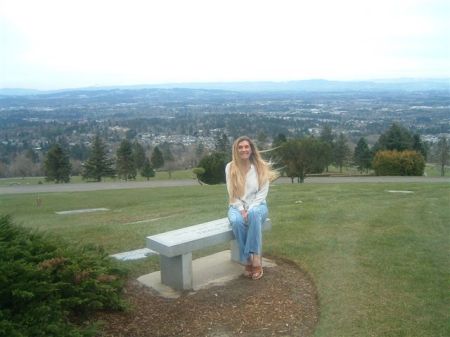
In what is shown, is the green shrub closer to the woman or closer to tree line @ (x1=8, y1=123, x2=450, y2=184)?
the woman

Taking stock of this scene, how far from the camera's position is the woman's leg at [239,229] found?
5.97 meters

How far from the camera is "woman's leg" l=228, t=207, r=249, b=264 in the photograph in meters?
5.97

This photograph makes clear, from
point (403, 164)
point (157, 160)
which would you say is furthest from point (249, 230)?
point (157, 160)

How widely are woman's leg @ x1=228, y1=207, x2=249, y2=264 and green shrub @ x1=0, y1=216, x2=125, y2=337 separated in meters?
1.49

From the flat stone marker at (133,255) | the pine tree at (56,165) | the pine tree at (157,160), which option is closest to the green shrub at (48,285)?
the flat stone marker at (133,255)

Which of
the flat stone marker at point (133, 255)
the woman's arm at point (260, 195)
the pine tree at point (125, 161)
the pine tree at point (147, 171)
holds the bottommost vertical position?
the pine tree at point (147, 171)

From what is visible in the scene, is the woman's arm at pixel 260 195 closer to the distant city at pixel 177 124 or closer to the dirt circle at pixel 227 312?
the dirt circle at pixel 227 312

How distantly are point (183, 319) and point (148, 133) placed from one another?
115 m

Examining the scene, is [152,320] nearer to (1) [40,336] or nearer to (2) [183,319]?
(2) [183,319]

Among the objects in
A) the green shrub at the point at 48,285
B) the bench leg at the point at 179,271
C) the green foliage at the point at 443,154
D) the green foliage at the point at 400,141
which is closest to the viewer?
the green shrub at the point at 48,285

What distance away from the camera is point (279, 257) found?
680cm

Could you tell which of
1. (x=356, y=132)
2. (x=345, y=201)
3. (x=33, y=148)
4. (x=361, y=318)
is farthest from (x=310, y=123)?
(x=361, y=318)

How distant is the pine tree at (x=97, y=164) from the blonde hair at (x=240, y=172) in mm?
54824

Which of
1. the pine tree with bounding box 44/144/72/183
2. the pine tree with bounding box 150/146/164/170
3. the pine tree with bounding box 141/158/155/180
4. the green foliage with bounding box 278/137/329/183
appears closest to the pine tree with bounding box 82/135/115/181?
the pine tree with bounding box 44/144/72/183
